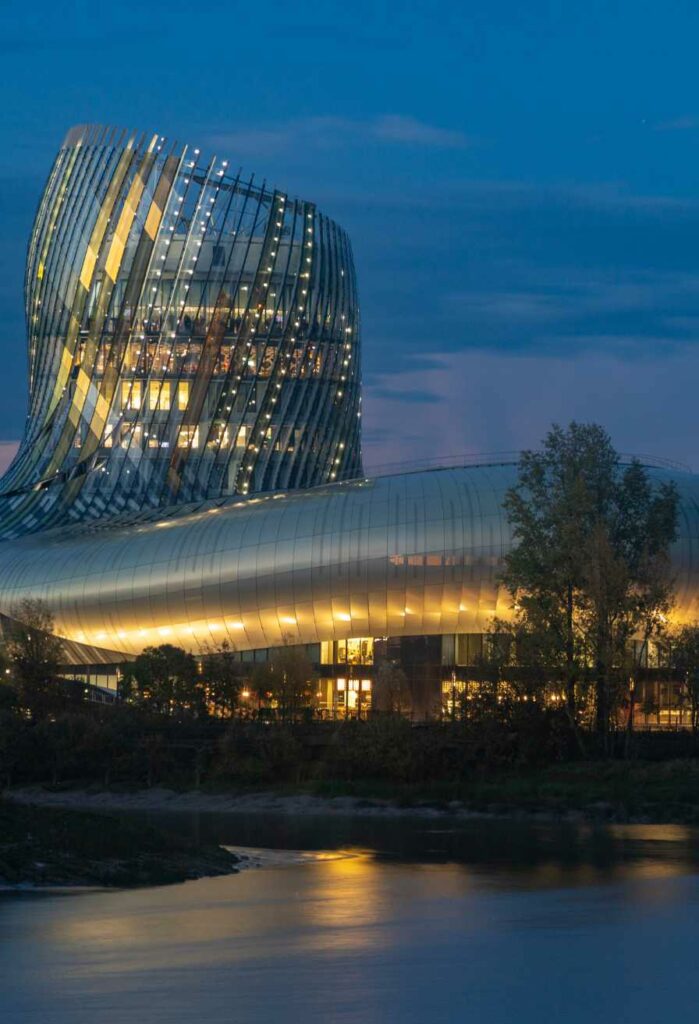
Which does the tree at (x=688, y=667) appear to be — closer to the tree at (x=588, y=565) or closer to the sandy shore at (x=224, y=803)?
the tree at (x=588, y=565)

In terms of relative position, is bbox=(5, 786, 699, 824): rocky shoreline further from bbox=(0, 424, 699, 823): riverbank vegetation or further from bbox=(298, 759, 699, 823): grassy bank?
bbox=(0, 424, 699, 823): riverbank vegetation

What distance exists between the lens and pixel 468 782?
226ft

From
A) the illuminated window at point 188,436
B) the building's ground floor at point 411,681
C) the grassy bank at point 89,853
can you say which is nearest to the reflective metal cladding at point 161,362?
the illuminated window at point 188,436

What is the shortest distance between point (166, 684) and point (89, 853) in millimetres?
36921

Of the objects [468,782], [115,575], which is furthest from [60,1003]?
[115,575]

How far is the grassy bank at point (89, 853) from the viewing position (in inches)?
1615

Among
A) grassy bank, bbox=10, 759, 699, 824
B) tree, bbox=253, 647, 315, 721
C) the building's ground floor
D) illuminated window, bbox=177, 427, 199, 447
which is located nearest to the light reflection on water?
grassy bank, bbox=10, 759, 699, 824

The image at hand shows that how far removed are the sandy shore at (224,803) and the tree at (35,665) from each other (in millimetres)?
7870

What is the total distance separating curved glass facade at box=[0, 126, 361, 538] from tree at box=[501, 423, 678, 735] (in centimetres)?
4229

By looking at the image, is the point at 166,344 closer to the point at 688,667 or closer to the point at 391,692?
the point at 391,692

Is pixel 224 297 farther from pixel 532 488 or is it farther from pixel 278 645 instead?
pixel 532 488

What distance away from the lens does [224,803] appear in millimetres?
69125

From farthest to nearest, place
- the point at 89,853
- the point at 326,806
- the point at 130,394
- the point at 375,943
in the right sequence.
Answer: the point at 130,394
the point at 326,806
the point at 89,853
the point at 375,943

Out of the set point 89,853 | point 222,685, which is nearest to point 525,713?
point 222,685
